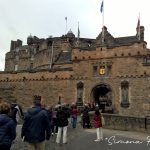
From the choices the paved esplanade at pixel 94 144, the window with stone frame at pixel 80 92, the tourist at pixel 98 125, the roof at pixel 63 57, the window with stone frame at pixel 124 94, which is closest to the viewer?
the paved esplanade at pixel 94 144

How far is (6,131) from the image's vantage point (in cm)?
617

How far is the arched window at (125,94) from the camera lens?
28.5m

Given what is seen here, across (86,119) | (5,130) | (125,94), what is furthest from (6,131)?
(125,94)

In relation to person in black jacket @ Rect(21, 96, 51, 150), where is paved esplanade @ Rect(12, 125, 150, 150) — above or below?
below

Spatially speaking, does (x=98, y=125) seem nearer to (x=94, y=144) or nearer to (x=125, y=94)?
(x=94, y=144)

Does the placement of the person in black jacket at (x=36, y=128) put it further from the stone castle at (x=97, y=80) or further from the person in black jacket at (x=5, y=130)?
the stone castle at (x=97, y=80)

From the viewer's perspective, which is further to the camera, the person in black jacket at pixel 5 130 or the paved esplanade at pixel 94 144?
the paved esplanade at pixel 94 144

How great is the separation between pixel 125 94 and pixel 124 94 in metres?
0.11

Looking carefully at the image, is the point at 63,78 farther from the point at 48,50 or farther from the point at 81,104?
the point at 48,50

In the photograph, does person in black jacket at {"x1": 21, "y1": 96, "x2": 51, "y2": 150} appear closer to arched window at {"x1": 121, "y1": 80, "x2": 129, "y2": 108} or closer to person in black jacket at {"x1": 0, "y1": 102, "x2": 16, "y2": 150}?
person in black jacket at {"x1": 0, "y1": 102, "x2": 16, "y2": 150}

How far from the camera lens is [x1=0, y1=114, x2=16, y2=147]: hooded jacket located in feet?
20.0

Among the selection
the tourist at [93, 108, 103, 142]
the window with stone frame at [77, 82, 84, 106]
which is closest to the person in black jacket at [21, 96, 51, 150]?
the tourist at [93, 108, 103, 142]

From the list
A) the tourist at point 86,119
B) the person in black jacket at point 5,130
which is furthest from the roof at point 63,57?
the person in black jacket at point 5,130

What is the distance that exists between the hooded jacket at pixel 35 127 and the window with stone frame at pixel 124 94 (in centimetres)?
2096
